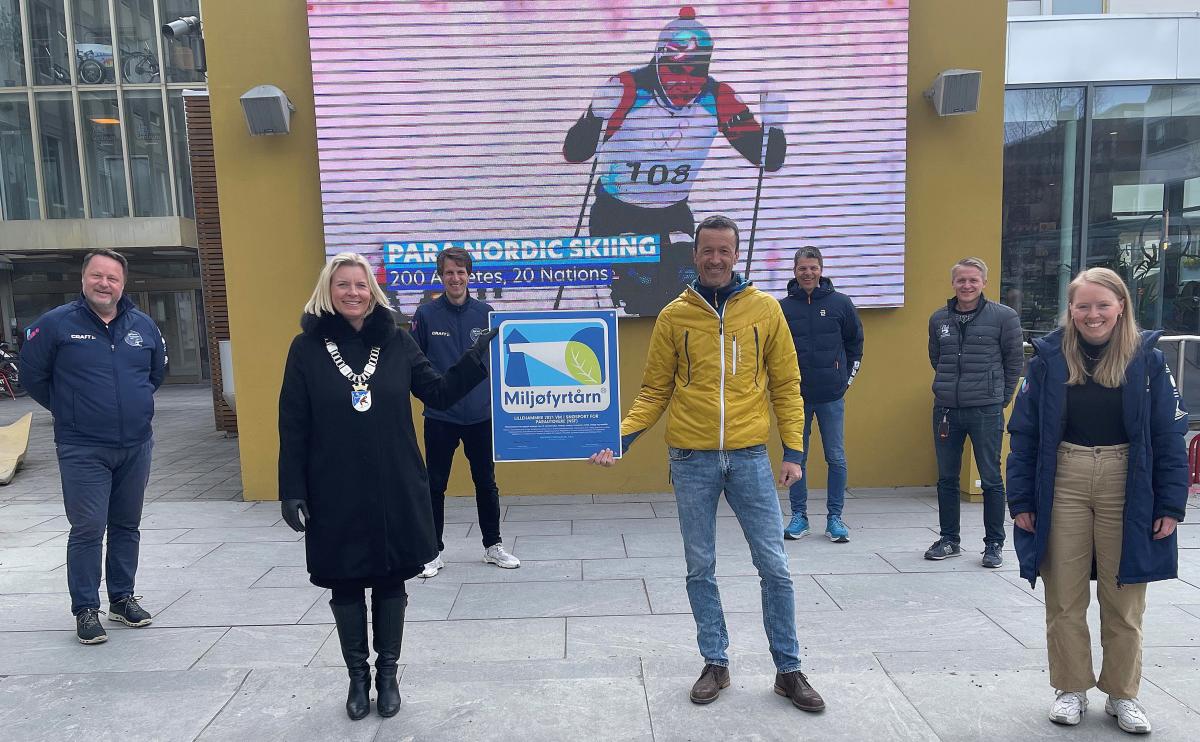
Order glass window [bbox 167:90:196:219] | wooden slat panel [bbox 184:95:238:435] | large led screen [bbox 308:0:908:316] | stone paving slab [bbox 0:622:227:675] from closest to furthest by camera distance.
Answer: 1. stone paving slab [bbox 0:622:227:675]
2. large led screen [bbox 308:0:908:316]
3. wooden slat panel [bbox 184:95:238:435]
4. glass window [bbox 167:90:196:219]

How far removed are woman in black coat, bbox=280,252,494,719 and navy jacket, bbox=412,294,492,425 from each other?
1649 millimetres

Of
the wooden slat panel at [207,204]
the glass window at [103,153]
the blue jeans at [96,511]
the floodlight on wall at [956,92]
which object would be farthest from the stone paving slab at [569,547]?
the glass window at [103,153]

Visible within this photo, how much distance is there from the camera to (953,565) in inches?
193

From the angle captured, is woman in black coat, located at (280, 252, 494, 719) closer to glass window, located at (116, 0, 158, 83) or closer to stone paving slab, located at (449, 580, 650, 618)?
stone paving slab, located at (449, 580, 650, 618)

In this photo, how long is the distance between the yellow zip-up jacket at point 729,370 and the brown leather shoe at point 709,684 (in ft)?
3.23

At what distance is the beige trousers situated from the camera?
2926mm

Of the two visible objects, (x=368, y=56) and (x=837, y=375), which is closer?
(x=837, y=375)

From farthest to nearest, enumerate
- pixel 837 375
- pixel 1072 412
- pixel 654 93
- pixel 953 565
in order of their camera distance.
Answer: pixel 654 93
pixel 837 375
pixel 953 565
pixel 1072 412

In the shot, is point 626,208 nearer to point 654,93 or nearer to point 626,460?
point 654,93

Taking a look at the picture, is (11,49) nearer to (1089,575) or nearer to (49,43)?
(49,43)

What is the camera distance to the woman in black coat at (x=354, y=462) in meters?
2.99

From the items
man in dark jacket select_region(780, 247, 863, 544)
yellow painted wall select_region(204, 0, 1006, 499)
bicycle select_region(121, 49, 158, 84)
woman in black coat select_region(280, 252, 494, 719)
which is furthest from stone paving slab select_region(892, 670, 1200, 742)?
bicycle select_region(121, 49, 158, 84)

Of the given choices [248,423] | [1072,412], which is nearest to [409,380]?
[1072,412]

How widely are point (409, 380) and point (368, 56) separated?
4.44 m
